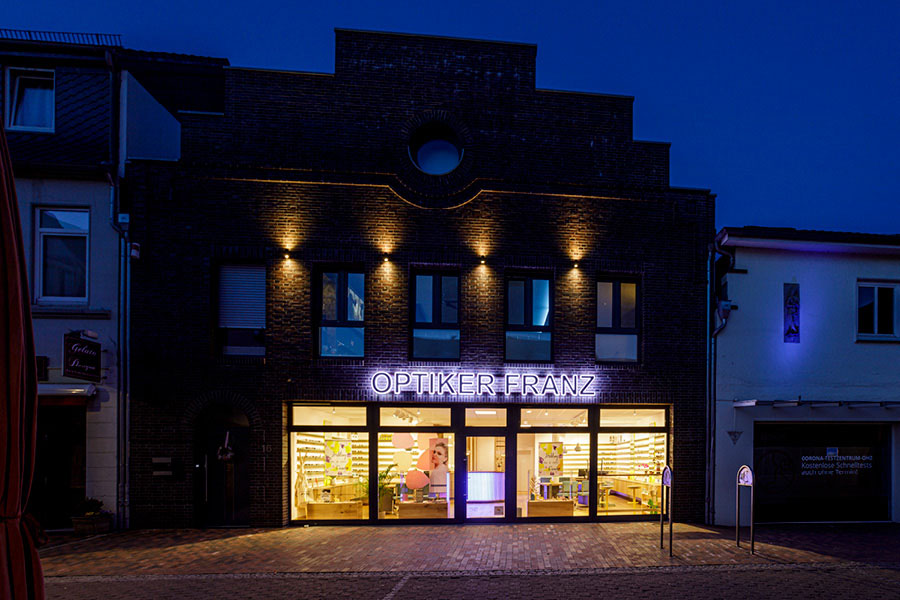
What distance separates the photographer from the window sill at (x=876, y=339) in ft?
39.0

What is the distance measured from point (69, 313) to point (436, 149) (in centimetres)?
797

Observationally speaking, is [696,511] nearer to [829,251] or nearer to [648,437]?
[648,437]

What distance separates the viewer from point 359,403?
36.9ft

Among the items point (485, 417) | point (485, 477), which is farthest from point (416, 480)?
point (485, 417)

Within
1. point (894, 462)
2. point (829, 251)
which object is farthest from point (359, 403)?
point (894, 462)

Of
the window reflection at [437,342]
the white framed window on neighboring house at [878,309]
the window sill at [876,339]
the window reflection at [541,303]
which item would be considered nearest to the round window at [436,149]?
the window reflection at [541,303]

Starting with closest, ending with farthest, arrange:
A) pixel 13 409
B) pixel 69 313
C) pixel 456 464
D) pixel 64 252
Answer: pixel 13 409 < pixel 69 313 < pixel 64 252 < pixel 456 464

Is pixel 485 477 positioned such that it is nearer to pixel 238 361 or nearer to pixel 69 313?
pixel 238 361

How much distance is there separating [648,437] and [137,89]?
517 inches

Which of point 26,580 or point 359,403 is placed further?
point 359,403

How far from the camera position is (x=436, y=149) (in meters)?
11.9

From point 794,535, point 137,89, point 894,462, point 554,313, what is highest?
point 137,89

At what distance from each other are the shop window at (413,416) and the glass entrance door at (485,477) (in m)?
0.69

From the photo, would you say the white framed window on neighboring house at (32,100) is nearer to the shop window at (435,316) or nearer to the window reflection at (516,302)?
the shop window at (435,316)
